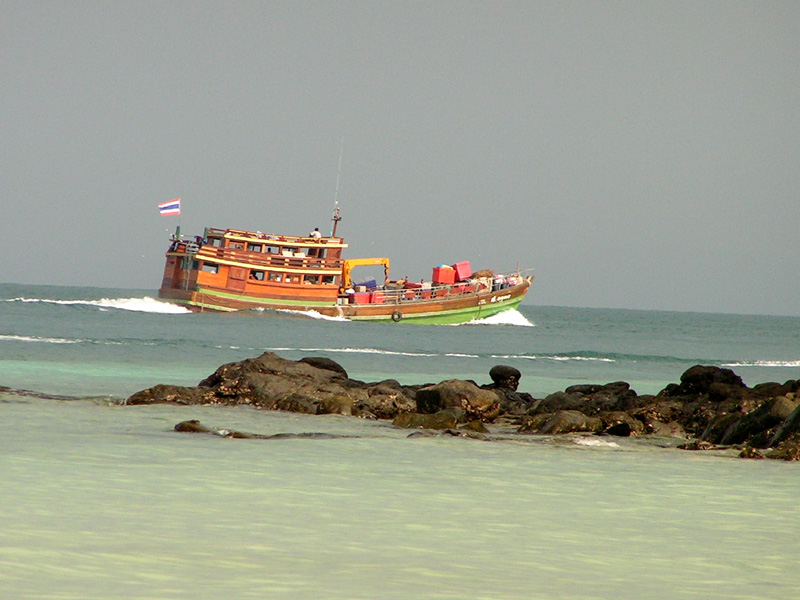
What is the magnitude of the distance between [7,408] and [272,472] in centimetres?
617

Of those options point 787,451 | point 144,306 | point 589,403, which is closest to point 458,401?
point 589,403

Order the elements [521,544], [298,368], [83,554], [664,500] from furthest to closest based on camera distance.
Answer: [298,368]
[664,500]
[521,544]
[83,554]

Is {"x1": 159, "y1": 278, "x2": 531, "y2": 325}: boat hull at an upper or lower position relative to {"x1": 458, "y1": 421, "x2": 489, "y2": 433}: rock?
upper

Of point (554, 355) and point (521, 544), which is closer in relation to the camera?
point (521, 544)

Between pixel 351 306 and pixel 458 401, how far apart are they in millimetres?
41245

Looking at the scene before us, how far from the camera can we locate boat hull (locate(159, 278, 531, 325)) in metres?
55.2

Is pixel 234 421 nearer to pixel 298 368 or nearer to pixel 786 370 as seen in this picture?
pixel 298 368

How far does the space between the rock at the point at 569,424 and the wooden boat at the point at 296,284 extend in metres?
41.0

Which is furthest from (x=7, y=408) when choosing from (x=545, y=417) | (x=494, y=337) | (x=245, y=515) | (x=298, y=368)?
(x=494, y=337)

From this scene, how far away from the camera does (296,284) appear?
5475 cm

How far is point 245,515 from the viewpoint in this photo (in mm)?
6660

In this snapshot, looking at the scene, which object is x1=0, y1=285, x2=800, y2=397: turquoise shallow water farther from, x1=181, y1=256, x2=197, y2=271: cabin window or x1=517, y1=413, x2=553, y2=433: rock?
x1=517, y1=413, x2=553, y2=433: rock

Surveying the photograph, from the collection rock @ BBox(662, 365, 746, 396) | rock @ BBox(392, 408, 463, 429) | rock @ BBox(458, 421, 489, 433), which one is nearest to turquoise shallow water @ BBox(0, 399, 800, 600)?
rock @ BBox(458, 421, 489, 433)

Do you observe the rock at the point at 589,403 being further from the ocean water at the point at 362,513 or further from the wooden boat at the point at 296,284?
the wooden boat at the point at 296,284
